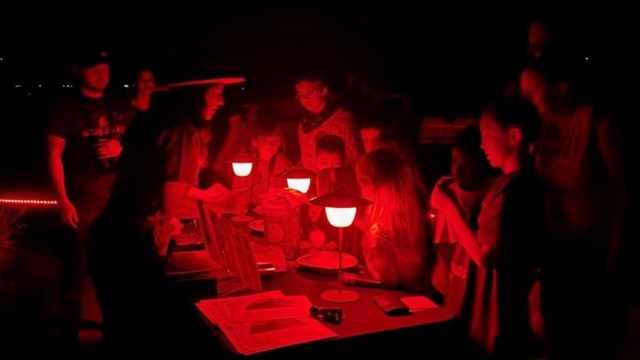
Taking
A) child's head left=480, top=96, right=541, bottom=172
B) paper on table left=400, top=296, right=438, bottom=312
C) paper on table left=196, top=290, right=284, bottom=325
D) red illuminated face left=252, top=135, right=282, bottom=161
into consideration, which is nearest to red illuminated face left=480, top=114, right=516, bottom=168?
child's head left=480, top=96, right=541, bottom=172

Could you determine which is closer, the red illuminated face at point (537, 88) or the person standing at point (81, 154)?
the red illuminated face at point (537, 88)

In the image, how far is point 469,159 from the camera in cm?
246

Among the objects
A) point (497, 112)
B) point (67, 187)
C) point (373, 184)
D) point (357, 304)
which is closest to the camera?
point (497, 112)

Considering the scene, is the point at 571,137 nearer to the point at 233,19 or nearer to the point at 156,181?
the point at 156,181

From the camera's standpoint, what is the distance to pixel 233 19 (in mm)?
8797

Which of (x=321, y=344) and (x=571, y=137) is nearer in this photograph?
(x=321, y=344)

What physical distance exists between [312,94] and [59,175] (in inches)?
84.5

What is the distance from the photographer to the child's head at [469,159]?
2.44m

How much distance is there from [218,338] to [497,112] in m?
1.50

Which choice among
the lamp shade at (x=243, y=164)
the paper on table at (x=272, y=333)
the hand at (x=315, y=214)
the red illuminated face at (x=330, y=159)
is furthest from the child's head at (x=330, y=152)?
the paper on table at (x=272, y=333)

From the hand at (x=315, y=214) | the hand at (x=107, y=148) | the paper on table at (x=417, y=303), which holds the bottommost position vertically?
the paper on table at (x=417, y=303)

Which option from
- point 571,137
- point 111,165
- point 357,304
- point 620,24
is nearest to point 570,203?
point 571,137

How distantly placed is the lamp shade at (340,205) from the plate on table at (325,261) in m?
0.49

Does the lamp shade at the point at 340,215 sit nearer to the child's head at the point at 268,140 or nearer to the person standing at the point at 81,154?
the child's head at the point at 268,140
